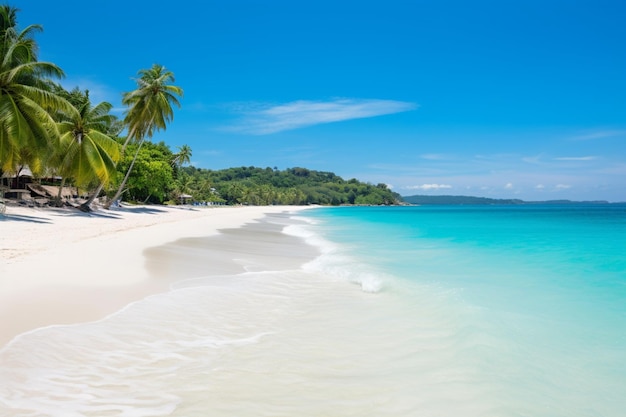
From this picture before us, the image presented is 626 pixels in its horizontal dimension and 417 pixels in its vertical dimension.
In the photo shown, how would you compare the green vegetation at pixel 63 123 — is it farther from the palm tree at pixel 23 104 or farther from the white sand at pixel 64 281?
the white sand at pixel 64 281

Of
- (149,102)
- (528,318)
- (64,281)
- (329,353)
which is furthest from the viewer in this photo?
(149,102)

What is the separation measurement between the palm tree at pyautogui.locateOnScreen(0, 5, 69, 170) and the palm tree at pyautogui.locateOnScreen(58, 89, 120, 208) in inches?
144

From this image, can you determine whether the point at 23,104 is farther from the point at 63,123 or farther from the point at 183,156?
the point at 183,156

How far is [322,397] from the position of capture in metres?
3.55

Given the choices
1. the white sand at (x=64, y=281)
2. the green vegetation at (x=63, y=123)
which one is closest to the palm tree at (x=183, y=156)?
the green vegetation at (x=63, y=123)

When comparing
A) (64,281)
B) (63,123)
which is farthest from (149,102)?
(64,281)

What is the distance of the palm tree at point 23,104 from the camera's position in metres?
16.8

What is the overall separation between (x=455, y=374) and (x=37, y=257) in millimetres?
9016

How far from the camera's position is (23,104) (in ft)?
58.0

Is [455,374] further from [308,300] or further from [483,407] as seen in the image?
[308,300]

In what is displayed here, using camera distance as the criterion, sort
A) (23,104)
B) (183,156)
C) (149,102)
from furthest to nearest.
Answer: (183,156), (149,102), (23,104)

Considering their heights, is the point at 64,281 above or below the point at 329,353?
above

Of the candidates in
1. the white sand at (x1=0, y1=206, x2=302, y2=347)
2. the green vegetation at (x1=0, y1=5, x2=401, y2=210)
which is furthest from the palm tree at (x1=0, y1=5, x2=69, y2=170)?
the white sand at (x1=0, y1=206, x2=302, y2=347)

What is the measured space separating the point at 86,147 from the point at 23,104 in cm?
714
